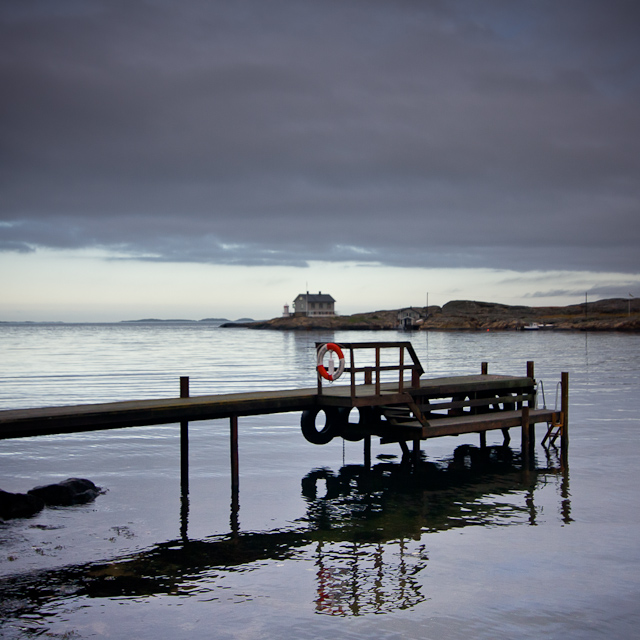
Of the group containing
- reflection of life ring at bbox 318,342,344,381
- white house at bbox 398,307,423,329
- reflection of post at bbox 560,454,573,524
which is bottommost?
reflection of post at bbox 560,454,573,524

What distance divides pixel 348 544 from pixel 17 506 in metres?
7.02

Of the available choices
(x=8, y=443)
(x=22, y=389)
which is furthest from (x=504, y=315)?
(x=8, y=443)

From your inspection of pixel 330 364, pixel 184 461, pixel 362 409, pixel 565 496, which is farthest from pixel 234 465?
pixel 565 496

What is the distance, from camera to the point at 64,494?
15.4 meters

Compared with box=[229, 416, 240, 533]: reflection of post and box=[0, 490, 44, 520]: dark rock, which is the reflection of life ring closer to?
box=[229, 416, 240, 533]: reflection of post

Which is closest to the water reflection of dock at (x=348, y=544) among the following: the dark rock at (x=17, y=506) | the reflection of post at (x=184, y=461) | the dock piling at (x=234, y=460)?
the dock piling at (x=234, y=460)

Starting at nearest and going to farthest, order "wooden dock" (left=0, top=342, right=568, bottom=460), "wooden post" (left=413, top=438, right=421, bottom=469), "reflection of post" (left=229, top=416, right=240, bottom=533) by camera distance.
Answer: "wooden dock" (left=0, top=342, right=568, bottom=460) < "reflection of post" (left=229, top=416, right=240, bottom=533) < "wooden post" (left=413, top=438, right=421, bottom=469)

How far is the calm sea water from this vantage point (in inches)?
375

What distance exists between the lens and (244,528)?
44.8 ft

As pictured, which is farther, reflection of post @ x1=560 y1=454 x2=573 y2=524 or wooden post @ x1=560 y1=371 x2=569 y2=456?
wooden post @ x1=560 y1=371 x2=569 y2=456

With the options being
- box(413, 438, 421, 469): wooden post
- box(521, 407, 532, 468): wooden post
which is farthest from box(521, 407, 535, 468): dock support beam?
box(413, 438, 421, 469): wooden post

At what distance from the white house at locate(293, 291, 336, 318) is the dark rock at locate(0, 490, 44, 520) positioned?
578ft

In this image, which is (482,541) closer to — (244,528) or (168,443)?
(244,528)

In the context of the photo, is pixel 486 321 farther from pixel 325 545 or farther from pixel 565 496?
pixel 325 545
